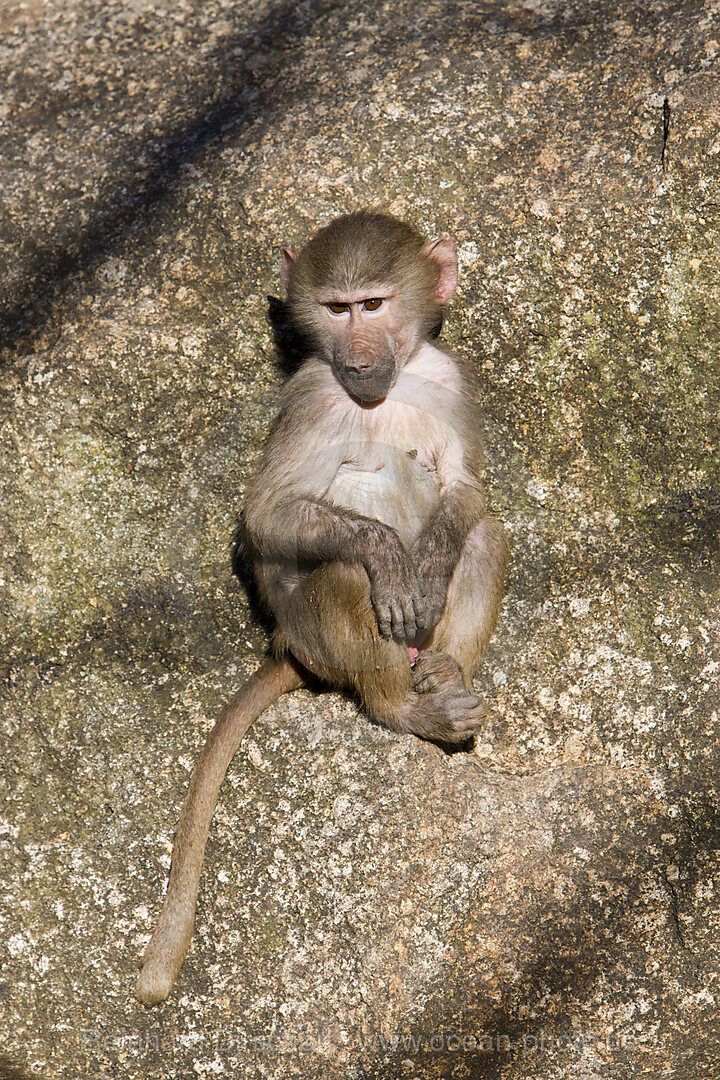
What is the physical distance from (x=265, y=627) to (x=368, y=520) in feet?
1.93

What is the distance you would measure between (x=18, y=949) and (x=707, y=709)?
2.23m

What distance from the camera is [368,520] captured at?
273cm

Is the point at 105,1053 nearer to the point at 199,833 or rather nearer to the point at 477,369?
the point at 199,833

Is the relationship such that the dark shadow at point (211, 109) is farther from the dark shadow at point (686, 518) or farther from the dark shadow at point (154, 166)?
the dark shadow at point (686, 518)

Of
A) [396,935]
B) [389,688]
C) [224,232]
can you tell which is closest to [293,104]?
[224,232]

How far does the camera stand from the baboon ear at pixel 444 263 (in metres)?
2.84

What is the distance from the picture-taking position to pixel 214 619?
121 inches

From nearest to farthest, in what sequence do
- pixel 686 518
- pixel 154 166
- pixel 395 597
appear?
pixel 395 597 < pixel 686 518 < pixel 154 166

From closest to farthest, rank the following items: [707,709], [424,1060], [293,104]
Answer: [424,1060], [707,709], [293,104]

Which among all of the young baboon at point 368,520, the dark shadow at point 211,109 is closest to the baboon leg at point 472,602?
the young baboon at point 368,520

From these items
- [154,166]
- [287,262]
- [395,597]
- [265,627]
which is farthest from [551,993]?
[154,166]

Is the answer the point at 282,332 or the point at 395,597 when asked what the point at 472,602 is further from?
the point at 282,332

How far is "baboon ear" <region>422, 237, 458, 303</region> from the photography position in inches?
112

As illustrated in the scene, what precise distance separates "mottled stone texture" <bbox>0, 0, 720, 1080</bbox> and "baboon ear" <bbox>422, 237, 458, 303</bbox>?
0.19 meters
